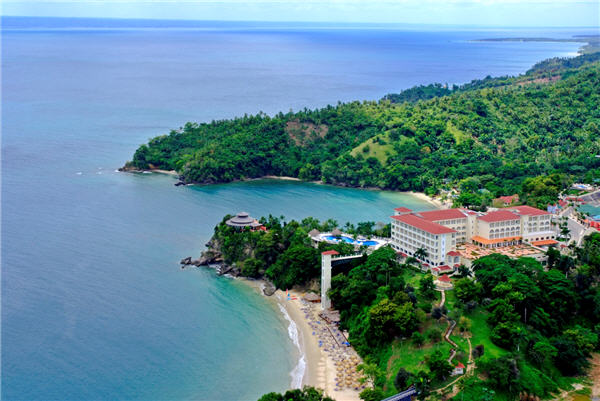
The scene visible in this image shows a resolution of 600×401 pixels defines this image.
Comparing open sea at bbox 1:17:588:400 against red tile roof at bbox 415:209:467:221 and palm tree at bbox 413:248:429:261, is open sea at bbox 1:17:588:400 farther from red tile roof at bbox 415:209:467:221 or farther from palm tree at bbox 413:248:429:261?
red tile roof at bbox 415:209:467:221

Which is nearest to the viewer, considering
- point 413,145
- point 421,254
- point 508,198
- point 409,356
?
point 409,356

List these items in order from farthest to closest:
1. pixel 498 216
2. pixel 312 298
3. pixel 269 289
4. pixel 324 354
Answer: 1. pixel 269 289
2. pixel 498 216
3. pixel 312 298
4. pixel 324 354

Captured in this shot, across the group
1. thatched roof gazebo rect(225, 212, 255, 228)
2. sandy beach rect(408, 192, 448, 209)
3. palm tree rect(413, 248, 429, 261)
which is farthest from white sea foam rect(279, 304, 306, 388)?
sandy beach rect(408, 192, 448, 209)

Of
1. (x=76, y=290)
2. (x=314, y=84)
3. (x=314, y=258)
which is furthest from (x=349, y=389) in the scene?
(x=314, y=84)

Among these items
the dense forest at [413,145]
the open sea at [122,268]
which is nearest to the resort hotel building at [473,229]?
the open sea at [122,268]

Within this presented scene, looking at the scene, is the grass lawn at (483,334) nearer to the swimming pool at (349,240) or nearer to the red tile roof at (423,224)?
the red tile roof at (423,224)

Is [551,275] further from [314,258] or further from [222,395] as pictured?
[222,395]

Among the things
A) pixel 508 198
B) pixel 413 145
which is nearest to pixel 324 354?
pixel 508 198

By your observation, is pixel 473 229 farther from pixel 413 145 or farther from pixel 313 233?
pixel 413 145
